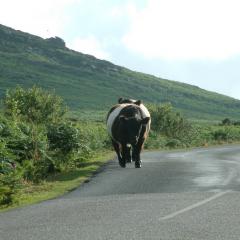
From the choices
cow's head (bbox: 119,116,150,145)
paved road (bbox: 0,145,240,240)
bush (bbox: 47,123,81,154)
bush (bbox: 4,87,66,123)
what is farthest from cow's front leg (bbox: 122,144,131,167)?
bush (bbox: 4,87,66,123)

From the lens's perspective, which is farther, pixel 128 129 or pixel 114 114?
pixel 114 114

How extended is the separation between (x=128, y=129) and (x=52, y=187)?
597cm

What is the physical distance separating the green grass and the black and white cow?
4.68ft

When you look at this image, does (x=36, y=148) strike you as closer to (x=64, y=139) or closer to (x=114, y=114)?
(x=64, y=139)

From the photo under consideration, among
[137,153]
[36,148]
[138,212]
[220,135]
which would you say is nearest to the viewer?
[138,212]

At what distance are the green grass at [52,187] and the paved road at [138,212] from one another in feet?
2.09

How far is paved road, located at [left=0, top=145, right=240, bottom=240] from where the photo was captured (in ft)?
33.0

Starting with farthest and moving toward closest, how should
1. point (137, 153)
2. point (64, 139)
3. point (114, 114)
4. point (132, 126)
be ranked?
1. point (114, 114)
2. point (64, 139)
3. point (132, 126)
4. point (137, 153)

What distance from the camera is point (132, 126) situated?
24.0m

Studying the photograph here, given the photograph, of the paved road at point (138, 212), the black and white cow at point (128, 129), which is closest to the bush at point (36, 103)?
the black and white cow at point (128, 129)

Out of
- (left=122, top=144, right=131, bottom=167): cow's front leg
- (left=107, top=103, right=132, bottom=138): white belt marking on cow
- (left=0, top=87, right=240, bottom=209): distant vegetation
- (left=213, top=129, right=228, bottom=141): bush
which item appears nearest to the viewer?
(left=0, top=87, right=240, bottom=209): distant vegetation

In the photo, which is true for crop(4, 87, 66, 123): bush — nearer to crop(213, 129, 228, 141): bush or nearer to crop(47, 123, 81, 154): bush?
crop(47, 123, 81, 154): bush

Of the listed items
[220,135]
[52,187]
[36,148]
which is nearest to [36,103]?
[36,148]

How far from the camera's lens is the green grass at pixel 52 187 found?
52.9 ft
